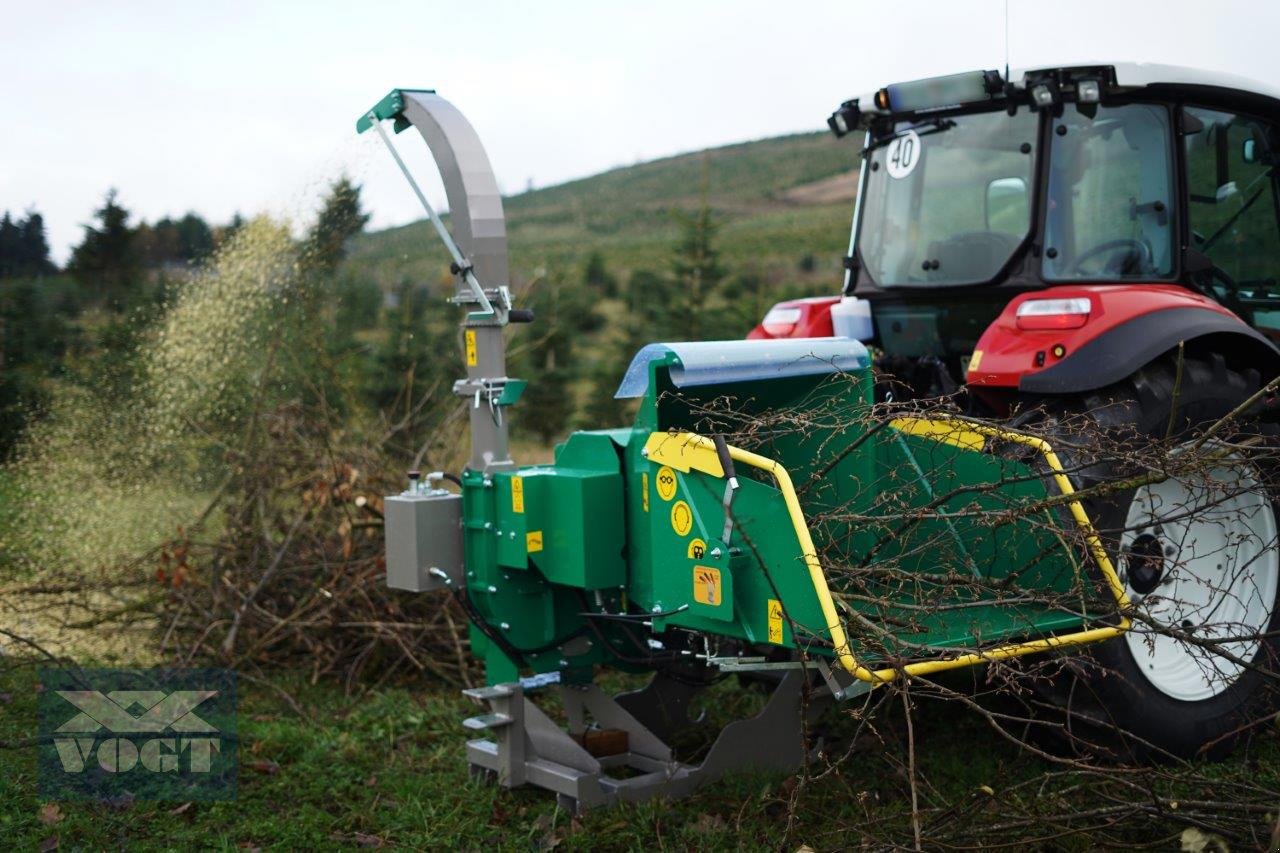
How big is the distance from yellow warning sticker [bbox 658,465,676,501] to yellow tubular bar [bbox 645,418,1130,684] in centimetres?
4

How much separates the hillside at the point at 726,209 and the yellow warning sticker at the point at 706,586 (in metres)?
22.7

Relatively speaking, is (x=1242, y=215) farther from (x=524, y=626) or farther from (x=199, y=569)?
(x=199, y=569)

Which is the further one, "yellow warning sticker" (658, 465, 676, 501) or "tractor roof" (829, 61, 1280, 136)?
"tractor roof" (829, 61, 1280, 136)

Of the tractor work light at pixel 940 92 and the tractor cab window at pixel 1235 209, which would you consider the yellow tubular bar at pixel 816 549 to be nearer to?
the tractor work light at pixel 940 92

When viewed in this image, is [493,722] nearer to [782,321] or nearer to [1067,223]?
[782,321]

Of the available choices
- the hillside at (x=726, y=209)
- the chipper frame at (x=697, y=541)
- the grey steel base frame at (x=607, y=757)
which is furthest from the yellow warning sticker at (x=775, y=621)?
the hillside at (x=726, y=209)

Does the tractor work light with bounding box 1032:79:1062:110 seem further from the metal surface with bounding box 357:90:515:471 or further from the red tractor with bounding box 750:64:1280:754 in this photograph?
the metal surface with bounding box 357:90:515:471

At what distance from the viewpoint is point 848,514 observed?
3660 mm

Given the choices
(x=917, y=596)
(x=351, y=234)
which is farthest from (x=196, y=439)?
(x=917, y=596)

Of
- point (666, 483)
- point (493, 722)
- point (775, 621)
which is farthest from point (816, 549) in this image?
point (493, 722)

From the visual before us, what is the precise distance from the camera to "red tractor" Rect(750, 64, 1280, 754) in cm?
445

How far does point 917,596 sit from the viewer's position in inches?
139

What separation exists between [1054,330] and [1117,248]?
2.01ft

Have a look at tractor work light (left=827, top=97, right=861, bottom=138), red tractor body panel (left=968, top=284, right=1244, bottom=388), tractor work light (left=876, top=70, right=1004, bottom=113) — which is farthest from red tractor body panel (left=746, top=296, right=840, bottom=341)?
red tractor body panel (left=968, top=284, right=1244, bottom=388)
